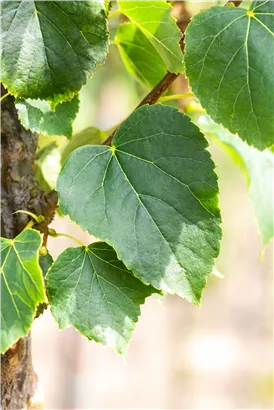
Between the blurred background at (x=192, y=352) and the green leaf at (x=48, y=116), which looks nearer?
the green leaf at (x=48, y=116)

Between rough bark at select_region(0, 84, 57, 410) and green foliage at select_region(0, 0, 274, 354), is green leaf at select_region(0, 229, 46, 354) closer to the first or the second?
green foliage at select_region(0, 0, 274, 354)

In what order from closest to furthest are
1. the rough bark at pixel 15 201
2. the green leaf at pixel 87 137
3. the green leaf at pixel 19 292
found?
1. the green leaf at pixel 19 292
2. the rough bark at pixel 15 201
3. the green leaf at pixel 87 137

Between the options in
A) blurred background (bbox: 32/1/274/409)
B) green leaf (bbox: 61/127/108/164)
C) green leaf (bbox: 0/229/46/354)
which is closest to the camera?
green leaf (bbox: 0/229/46/354)

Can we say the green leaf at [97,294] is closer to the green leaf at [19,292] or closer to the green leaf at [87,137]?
the green leaf at [19,292]

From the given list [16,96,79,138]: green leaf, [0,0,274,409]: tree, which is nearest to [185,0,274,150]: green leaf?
[0,0,274,409]: tree

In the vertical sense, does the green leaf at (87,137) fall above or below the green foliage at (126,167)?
above

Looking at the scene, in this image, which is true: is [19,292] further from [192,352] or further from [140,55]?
[192,352]

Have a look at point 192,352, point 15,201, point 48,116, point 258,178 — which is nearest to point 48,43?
point 48,116

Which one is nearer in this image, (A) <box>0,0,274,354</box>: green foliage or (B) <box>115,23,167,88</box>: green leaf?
(A) <box>0,0,274,354</box>: green foliage

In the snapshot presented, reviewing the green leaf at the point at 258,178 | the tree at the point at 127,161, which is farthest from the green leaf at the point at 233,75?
the green leaf at the point at 258,178

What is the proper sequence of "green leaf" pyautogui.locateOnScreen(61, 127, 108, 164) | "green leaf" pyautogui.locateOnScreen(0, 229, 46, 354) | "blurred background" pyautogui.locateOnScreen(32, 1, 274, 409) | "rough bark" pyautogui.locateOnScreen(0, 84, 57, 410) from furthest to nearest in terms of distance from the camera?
"blurred background" pyautogui.locateOnScreen(32, 1, 274, 409) < "green leaf" pyautogui.locateOnScreen(61, 127, 108, 164) < "rough bark" pyautogui.locateOnScreen(0, 84, 57, 410) < "green leaf" pyautogui.locateOnScreen(0, 229, 46, 354)

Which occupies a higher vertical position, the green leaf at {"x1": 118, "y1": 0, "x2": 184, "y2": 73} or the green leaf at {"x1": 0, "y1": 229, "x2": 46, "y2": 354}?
the green leaf at {"x1": 118, "y1": 0, "x2": 184, "y2": 73}
